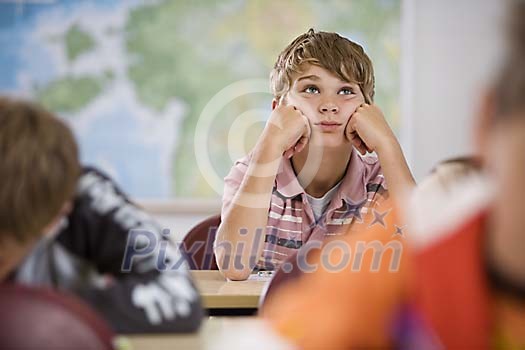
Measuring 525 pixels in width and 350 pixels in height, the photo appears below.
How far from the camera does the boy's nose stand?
6.41ft

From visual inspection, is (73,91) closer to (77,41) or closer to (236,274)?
(77,41)

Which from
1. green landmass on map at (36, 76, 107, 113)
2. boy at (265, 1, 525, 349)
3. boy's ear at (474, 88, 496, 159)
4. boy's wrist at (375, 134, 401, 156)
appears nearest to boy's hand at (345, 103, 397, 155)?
boy's wrist at (375, 134, 401, 156)

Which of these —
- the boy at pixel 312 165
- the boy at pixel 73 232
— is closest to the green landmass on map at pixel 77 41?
the boy at pixel 312 165

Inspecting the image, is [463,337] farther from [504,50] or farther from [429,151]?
[429,151]

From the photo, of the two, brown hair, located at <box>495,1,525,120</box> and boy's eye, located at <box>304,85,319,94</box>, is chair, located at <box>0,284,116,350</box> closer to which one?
brown hair, located at <box>495,1,525,120</box>

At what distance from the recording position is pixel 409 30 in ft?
12.8

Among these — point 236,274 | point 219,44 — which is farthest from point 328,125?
point 219,44

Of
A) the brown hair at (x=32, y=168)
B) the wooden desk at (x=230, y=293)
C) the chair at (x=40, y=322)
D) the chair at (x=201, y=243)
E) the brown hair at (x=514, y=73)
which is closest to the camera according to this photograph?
the brown hair at (x=514, y=73)

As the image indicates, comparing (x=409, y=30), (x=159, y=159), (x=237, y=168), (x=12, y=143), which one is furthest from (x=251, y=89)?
(x=12, y=143)

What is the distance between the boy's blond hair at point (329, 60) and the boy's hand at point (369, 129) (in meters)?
0.06

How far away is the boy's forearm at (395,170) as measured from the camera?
1.86m

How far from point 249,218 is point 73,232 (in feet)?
2.57

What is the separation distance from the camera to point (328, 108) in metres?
1.96

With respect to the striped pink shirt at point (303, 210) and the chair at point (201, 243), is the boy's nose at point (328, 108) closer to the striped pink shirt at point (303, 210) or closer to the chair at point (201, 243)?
the striped pink shirt at point (303, 210)
